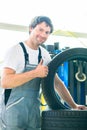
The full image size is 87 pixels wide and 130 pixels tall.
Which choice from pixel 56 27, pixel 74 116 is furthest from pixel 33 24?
pixel 56 27

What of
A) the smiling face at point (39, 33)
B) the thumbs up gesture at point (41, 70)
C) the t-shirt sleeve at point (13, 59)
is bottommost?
the thumbs up gesture at point (41, 70)

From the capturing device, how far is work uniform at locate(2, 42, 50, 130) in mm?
2039

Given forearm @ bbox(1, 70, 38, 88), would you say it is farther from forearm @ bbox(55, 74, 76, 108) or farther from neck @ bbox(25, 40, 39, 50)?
forearm @ bbox(55, 74, 76, 108)

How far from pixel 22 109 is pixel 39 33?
58cm

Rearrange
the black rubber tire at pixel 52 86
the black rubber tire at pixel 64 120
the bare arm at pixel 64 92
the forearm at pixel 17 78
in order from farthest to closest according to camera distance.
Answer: the bare arm at pixel 64 92
the black rubber tire at pixel 52 86
the black rubber tire at pixel 64 120
the forearm at pixel 17 78

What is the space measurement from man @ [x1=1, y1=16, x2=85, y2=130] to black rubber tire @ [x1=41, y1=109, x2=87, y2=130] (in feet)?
0.28

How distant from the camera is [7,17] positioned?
13.5ft

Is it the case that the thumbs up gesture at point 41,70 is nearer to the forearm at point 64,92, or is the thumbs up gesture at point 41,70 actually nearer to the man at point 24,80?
the man at point 24,80

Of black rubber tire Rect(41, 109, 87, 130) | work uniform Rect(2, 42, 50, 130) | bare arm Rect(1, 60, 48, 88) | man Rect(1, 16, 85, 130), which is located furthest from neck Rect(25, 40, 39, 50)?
black rubber tire Rect(41, 109, 87, 130)

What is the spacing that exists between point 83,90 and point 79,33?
1708 mm

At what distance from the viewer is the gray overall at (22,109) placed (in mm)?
2039

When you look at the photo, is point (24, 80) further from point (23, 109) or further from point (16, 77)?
point (23, 109)

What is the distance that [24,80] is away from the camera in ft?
6.41

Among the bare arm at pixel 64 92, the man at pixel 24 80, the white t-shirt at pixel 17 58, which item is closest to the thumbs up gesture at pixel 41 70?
the man at pixel 24 80
